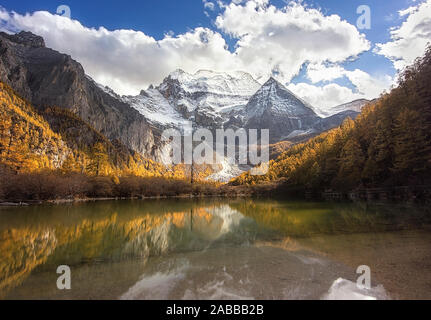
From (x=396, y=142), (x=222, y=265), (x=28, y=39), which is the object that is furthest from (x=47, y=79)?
(x=222, y=265)

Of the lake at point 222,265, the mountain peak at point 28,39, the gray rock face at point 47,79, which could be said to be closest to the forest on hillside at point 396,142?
the lake at point 222,265

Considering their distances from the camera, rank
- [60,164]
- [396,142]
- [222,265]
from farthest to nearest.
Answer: [60,164], [396,142], [222,265]

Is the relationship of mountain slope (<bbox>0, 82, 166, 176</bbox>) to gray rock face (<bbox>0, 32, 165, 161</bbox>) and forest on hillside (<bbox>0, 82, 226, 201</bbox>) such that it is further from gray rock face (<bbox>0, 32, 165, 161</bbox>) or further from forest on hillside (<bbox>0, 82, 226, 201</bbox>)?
gray rock face (<bbox>0, 32, 165, 161</bbox>)

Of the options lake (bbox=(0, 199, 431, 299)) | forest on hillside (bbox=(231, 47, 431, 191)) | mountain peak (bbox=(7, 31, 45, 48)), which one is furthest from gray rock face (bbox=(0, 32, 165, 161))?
lake (bbox=(0, 199, 431, 299))

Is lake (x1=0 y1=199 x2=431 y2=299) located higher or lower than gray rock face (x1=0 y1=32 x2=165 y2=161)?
lower

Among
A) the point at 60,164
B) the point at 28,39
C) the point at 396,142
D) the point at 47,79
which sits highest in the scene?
the point at 28,39

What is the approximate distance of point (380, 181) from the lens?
40.2 meters

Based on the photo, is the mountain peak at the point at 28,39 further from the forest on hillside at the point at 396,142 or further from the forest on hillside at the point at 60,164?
the forest on hillside at the point at 396,142

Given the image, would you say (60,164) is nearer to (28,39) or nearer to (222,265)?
(222,265)

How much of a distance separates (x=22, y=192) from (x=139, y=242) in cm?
4134

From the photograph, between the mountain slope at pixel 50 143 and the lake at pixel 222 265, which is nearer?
the lake at pixel 222 265

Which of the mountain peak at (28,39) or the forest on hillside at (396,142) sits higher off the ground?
the mountain peak at (28,39)
